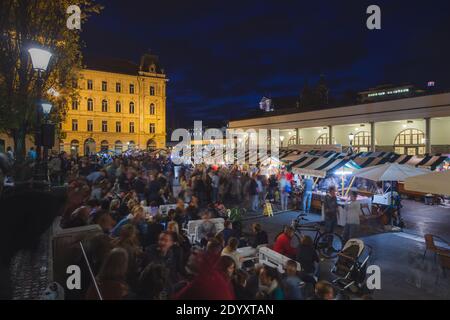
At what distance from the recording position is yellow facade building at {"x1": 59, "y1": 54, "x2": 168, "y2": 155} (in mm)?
53625

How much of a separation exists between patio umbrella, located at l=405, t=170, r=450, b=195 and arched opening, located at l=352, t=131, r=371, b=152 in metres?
28.8

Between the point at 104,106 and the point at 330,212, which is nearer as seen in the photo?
the point at 330,212

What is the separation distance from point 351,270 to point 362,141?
31.4 m

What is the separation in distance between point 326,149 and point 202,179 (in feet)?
42.3

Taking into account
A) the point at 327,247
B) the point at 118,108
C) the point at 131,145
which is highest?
the point at 118,108

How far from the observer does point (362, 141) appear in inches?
1359

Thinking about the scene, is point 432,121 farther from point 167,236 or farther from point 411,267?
point 167,236

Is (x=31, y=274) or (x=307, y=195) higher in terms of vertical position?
(x=307, y=195)

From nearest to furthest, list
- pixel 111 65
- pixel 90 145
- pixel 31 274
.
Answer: pixel 31 274 → pixel 90 145 → pixel 111 65

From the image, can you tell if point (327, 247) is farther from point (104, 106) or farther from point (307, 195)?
point (104, 106)

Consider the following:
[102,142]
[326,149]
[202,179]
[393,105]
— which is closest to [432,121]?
[393,105]

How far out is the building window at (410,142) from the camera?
29.8 meters

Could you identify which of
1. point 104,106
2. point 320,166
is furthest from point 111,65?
point 320,166

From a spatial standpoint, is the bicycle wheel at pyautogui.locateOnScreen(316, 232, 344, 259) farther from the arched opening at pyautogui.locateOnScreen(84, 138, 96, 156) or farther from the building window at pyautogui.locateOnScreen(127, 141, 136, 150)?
the arched opening at pyautogui.locateOnScreen(84, 138, 96, 156)
